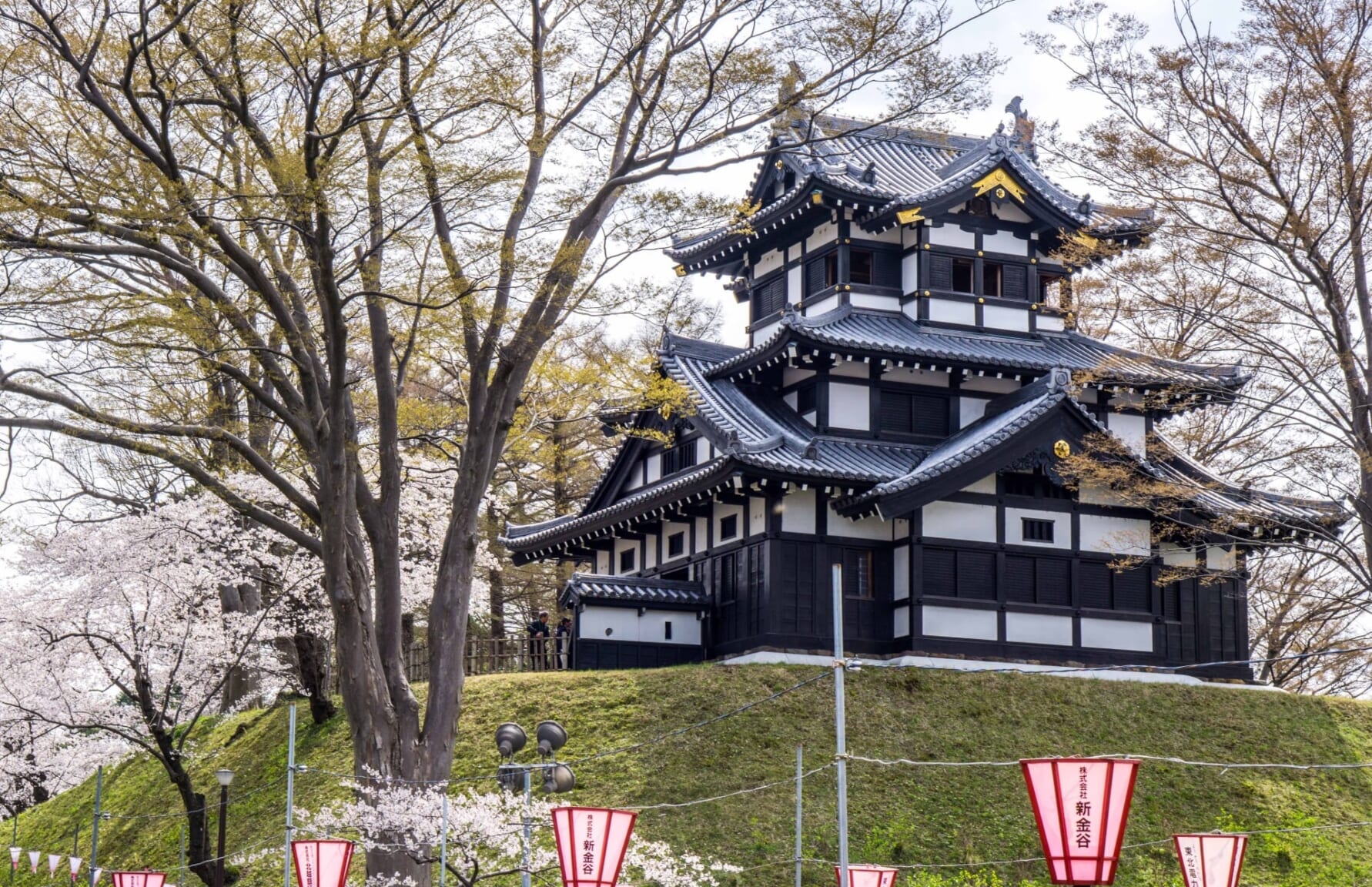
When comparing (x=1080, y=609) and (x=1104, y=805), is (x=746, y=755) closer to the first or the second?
(x=1080, y=609)

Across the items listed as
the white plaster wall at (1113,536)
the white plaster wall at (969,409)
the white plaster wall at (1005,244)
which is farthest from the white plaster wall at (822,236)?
the white plaster wall at (1113,536)

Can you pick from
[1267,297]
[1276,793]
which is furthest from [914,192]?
[1276,793]

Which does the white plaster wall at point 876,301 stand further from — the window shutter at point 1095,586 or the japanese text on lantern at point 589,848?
the japanese text on lantern at point 589,848

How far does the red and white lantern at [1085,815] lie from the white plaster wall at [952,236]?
64.4 feet

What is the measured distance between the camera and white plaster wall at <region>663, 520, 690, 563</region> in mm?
30188

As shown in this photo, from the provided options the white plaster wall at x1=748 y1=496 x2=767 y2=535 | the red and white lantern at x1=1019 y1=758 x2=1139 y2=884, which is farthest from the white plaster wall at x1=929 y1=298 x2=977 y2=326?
the red and white lantern at x1=1019 y1=758 x2=1139 y2=884

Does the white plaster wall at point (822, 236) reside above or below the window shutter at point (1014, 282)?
above

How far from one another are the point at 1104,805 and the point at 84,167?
38.6 ft

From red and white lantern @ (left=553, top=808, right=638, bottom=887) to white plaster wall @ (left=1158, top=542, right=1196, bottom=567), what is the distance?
16365 mm

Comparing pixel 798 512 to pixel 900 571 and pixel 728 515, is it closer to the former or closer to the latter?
pixel 728 515

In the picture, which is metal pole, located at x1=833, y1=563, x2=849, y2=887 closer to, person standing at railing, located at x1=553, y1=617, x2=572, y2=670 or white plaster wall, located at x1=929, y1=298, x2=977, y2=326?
person standing at railing, located at x1=553, y1=617, x2=572, y2=670

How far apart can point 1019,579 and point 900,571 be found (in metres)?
2.10

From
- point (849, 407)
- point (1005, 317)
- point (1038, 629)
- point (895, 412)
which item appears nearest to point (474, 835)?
point (1038, 629)

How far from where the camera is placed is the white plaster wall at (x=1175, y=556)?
28323 mm
